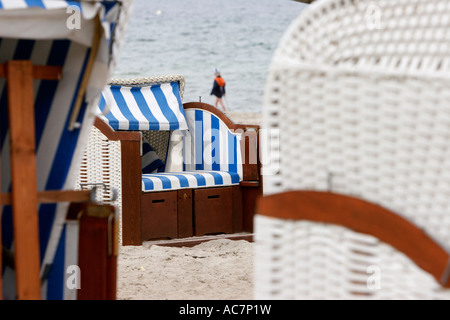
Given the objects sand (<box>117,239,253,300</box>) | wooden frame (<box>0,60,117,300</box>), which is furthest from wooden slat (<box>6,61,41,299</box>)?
sand (<box>117,239,253,300</box>)

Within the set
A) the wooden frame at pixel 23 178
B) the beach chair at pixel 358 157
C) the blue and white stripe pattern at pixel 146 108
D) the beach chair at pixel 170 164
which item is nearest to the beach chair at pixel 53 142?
the wooden frame at pixel 23 178

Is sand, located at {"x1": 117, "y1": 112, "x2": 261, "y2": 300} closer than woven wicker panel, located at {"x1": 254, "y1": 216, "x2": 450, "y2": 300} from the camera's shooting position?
No

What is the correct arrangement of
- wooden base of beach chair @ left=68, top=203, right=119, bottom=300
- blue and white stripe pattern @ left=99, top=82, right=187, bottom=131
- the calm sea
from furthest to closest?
1. the calm sea
2. blue and white stripe pattern @ left=99, top=82, right=187, bottom=131
3. wooden base of beach chair @ left=68, top=203, right=119, bottom=300

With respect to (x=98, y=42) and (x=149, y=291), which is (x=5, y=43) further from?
(x=149, y=291)

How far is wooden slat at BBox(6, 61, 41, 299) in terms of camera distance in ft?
6.22

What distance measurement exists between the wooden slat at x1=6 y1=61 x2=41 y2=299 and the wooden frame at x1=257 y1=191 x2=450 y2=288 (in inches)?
30.0

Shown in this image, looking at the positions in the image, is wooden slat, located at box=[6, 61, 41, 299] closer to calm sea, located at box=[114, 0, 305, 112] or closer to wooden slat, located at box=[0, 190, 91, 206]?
wooden slat, located at box=[0, 190, 91, 206]

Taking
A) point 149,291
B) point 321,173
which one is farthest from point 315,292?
point 149,291

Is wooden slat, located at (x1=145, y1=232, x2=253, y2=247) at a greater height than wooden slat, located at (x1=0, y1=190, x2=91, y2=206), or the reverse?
wooden slat, located at (x1=0, y1=190, x2=91, y2=206)

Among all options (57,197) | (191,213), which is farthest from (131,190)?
(57,197)

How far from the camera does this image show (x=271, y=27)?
29969 millimetres

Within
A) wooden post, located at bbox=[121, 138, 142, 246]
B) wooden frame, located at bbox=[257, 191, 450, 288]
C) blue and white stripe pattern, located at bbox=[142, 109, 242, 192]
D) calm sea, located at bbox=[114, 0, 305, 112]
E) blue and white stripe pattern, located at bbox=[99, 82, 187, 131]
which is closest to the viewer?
wooden frame, located at bbox=[257, 191, 450, 288]

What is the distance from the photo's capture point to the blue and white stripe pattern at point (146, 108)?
17.1ft

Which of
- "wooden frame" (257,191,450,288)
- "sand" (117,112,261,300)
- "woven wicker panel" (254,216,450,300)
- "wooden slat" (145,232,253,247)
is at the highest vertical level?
"wooden frame" (257,191,450,288)
